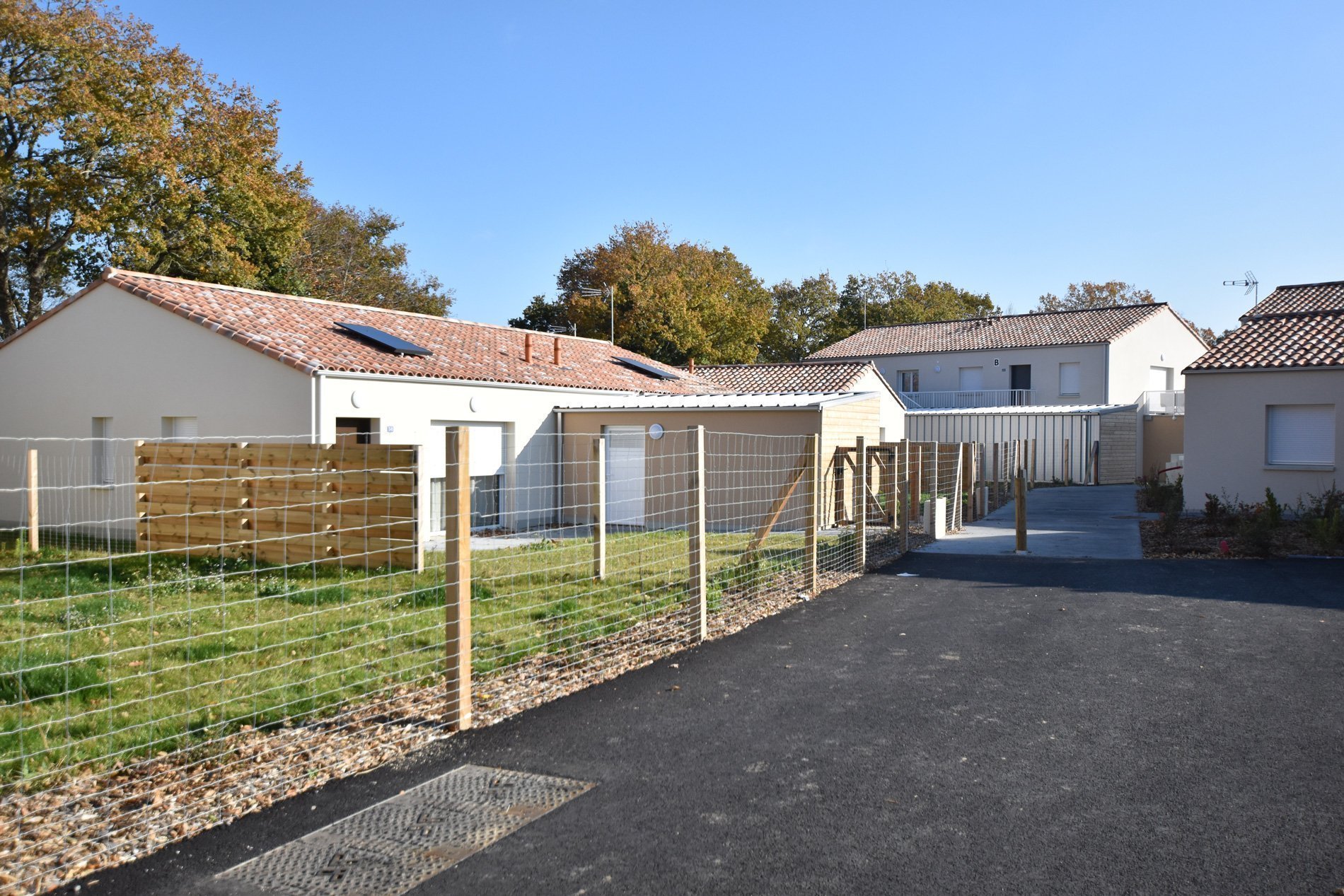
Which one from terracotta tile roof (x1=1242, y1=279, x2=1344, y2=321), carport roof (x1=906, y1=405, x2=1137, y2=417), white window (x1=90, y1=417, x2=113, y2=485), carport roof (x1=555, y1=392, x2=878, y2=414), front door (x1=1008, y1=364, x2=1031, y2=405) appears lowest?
white window (x1=90, y1=417, x2=113, y2=485)

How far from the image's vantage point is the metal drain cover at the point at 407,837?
142 inches

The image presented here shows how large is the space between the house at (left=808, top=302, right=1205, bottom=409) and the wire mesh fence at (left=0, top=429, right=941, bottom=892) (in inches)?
990

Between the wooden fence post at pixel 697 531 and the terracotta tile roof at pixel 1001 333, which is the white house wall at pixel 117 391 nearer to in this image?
the wooden fence post at pixel 697 531

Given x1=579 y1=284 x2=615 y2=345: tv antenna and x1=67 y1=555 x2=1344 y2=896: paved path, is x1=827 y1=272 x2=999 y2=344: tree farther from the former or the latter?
x1=67 y1=555 x2=1344 y2=896: paved path

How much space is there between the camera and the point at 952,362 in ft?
144

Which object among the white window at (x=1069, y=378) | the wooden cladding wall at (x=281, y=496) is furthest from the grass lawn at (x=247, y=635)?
the white window at (x=1069, y=378)

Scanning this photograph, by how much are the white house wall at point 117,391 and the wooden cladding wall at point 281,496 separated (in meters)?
1.62

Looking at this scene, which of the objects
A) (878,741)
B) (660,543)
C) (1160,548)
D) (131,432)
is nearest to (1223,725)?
(878,741)

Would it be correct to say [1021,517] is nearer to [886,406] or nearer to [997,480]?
[997,480]

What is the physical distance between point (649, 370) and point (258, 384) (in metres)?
11.8

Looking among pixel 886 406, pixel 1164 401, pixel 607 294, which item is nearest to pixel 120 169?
pixel 886 406

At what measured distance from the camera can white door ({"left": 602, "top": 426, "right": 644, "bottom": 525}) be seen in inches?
804

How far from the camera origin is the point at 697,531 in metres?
7.92

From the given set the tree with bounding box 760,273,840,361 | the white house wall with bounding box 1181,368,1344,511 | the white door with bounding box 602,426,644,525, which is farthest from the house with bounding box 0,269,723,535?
the tree with bounding box 760,273,840,361
